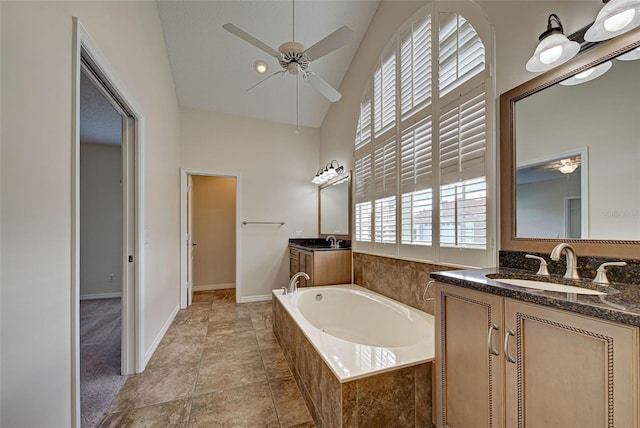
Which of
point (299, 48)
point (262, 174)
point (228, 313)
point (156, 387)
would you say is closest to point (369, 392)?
point (156, 387)

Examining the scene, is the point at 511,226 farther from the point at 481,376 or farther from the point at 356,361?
the point at 356,361

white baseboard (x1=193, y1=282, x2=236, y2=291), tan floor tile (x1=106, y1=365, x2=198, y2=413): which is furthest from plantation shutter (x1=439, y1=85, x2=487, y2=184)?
white baseboard (x1=193, y1=282, x2=236, y2=291)

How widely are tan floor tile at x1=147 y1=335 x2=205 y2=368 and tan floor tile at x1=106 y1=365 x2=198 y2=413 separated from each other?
82 millimetres

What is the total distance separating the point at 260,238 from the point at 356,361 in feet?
9.94

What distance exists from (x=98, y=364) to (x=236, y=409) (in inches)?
55.2

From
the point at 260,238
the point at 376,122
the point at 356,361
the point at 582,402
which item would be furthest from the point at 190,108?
the point at 582,402

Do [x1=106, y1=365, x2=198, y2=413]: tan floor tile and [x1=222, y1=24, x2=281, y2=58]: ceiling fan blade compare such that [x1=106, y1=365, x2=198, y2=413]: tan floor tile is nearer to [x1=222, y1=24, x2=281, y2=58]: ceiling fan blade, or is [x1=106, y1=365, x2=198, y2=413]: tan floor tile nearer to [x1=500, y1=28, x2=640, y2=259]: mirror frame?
[x1=500, y1=28, x2=640, y2=259]: mirror frame

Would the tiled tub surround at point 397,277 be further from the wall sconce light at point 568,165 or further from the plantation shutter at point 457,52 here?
the plantation shutter at point 457,52

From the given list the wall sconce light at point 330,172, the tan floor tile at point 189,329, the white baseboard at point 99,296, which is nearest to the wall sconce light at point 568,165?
the wall sconce light at point 330,172

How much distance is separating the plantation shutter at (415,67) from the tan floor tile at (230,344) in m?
2.62

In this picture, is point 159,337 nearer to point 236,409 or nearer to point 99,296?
point 236,409

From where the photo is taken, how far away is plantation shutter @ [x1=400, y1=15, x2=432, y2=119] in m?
2.10

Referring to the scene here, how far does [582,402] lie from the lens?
792mm

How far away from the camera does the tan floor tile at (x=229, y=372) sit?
1.90 meters
